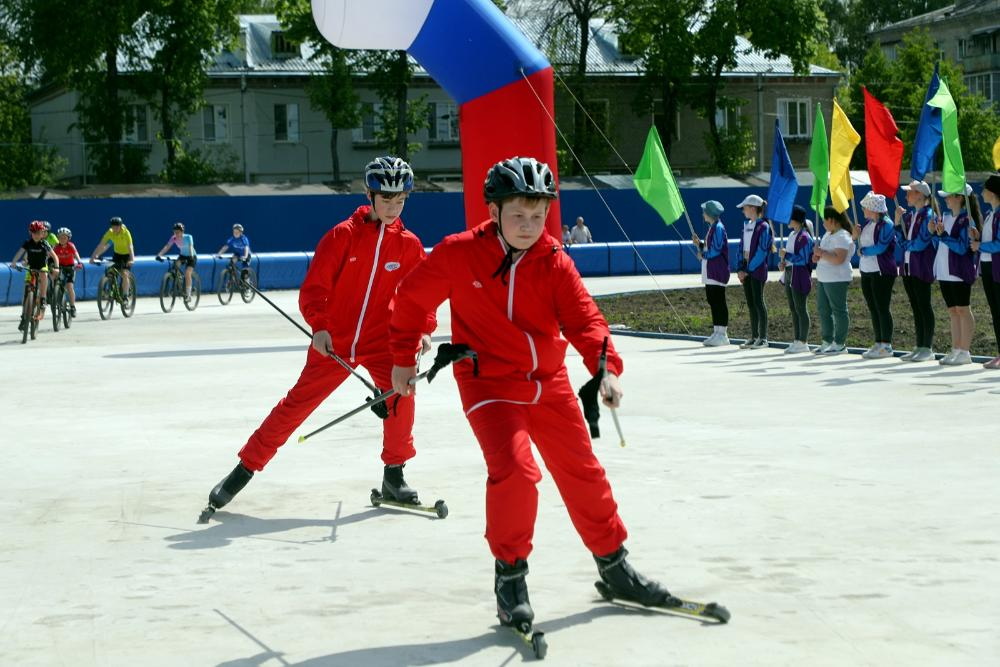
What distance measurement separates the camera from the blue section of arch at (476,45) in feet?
47.1

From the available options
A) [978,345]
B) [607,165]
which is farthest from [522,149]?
[607,165]

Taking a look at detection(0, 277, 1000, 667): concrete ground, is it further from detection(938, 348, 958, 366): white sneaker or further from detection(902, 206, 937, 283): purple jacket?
detection(902, 206, 937, 283): purple jacket

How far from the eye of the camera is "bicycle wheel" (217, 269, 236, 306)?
28.7 m

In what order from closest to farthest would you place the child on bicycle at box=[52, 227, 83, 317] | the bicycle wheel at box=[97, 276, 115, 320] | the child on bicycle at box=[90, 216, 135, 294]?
1. the child on bicycle at box=[52, 227, 83, 317]
2. the child on bicycle at box=[90, 216, 135, 294]
3. the bicycle wheel at box=[97, 276, 115, 320]

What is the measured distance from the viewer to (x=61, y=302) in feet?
73.9

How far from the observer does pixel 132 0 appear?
50344 millimetres

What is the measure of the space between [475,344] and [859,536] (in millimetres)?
2395

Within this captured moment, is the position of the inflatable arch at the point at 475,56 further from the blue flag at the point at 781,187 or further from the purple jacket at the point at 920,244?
the blue flag at the point at 781,187

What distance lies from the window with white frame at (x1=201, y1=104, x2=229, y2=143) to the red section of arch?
43498 mm

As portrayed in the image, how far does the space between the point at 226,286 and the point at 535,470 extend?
80.7ft

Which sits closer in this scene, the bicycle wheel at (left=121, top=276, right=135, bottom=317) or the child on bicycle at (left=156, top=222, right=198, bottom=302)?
the bicycle wheel at (left=121, top=276, right=135, bottom=317)

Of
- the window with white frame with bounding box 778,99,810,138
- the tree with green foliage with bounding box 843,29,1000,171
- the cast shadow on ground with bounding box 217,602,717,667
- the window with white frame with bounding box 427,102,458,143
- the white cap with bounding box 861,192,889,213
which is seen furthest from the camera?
the tree with green foliage with bounding box 843,29,1000,171

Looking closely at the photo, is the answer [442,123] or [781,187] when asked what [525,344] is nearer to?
[781,187]

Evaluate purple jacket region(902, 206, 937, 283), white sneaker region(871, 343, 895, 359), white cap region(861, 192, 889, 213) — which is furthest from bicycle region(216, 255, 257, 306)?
purple jacket region(902, 206, 937, 283)
